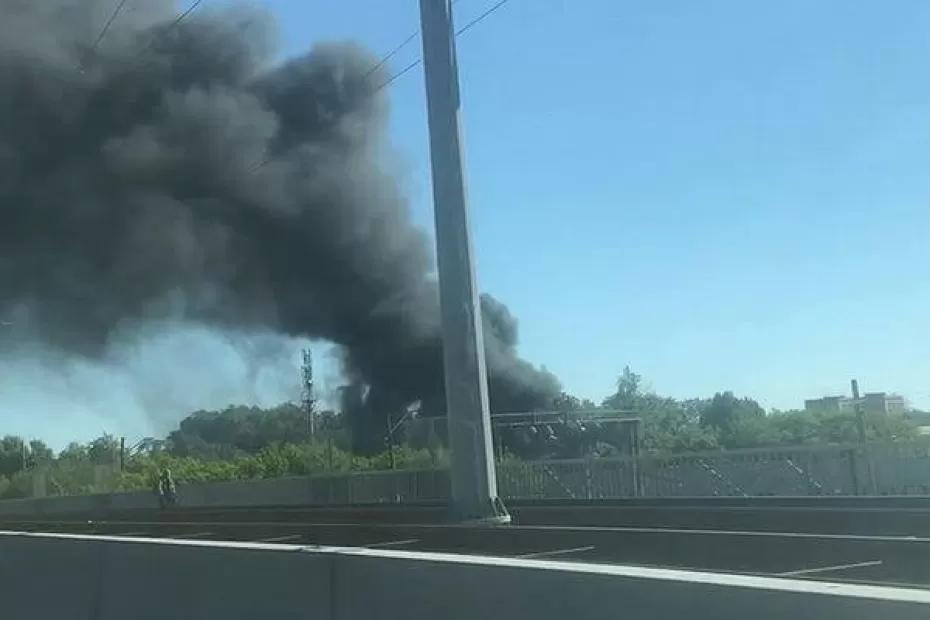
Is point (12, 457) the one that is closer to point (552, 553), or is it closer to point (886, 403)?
point (886, 403)

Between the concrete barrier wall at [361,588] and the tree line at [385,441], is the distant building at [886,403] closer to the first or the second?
the tree line at [385,441]

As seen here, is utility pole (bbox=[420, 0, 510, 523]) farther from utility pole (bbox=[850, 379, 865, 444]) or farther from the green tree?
the green tree

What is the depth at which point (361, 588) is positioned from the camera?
5.58m

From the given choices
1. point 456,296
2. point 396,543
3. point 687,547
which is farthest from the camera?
point 456,296

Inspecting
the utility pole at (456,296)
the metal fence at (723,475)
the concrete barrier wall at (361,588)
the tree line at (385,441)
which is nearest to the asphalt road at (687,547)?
the utility pole at (456,296)

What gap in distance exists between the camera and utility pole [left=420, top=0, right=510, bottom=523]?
1209 centimetres

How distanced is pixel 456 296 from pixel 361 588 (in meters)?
7.07

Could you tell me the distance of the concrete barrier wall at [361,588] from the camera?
143 inches

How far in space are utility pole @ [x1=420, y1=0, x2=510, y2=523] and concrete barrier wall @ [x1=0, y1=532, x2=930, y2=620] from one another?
4489 mm

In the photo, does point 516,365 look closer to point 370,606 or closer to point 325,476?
point 325,476

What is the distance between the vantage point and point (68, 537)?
873 cm

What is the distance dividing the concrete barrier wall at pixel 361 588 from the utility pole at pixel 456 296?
4489 mm

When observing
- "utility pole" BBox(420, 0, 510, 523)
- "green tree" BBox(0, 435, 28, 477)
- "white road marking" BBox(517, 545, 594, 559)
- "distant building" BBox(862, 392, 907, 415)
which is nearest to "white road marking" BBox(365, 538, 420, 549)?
"utility pole" BBox(420, 0, 510, 523)

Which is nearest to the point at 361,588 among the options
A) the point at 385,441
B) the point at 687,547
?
the point at 687,547
